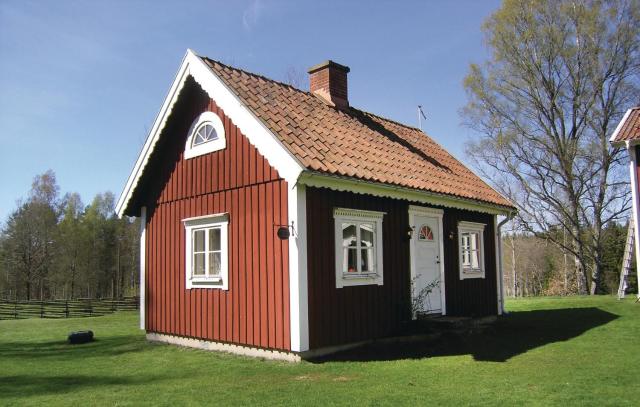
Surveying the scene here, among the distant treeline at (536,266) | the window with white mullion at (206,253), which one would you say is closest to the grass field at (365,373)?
the window with white mullion at (206,253)

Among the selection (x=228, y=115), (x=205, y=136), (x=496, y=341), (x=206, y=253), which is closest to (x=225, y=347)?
(x=206, y=253)

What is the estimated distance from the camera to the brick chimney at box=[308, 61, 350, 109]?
516 inches

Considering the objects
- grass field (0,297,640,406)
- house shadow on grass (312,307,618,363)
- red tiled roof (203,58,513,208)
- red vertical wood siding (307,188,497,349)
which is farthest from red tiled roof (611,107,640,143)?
red vertical wood siding (307,188,497,349)

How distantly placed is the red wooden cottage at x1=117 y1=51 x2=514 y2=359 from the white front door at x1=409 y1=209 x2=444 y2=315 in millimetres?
43

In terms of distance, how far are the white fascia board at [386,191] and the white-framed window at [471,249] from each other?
0.50 metres

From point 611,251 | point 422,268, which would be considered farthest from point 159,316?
point 611,251

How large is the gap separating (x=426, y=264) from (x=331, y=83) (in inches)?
201

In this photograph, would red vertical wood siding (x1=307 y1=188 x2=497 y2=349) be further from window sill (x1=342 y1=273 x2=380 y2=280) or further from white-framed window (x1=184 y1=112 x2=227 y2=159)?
white-framed window (x1=184 y1=112 x2=227 y2=159)

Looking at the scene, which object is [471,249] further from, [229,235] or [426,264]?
[229,235]

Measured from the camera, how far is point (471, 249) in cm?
1334

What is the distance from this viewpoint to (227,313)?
9.76m

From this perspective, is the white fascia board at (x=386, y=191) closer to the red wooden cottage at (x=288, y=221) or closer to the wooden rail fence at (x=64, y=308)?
the red wooden cottage at (x=288, y=221)

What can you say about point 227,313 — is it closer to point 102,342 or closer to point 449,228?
point 102,342

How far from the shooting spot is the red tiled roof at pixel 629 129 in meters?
14.5
